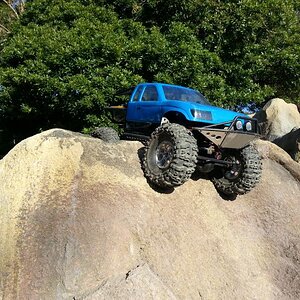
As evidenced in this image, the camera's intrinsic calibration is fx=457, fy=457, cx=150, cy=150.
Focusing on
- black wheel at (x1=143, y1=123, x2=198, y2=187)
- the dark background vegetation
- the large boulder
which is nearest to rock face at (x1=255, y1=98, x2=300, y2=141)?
the large boulder

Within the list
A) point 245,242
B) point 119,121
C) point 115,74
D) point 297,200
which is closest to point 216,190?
point 245,242

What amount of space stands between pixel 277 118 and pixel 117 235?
401 inches

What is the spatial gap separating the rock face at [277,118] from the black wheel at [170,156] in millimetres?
8918

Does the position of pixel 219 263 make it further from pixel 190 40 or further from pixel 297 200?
pixel 190 40

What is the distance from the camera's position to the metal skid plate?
673 cm

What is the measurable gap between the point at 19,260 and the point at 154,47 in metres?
7.57

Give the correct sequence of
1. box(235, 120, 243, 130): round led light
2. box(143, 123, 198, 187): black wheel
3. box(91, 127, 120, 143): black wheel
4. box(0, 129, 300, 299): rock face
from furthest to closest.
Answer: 1. box(91, 127, 120, 143): black wheel
2. box(235, 120, 243, 130): round led light
3. box(143, 123, 198, 187): black wheel
4. box(0, 129, 300, 299): rock face

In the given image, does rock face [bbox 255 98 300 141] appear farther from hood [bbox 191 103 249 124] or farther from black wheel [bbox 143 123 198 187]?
black wheel [bbox 143 123 198 187]

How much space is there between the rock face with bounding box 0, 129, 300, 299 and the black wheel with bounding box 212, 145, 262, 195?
442 millimetres

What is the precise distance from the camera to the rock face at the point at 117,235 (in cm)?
600

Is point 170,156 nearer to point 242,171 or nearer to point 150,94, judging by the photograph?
point 242,171

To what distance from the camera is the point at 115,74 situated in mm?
11711

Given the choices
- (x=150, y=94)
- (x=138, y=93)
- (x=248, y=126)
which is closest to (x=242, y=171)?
(x=248, y=126)

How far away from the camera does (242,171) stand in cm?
745
